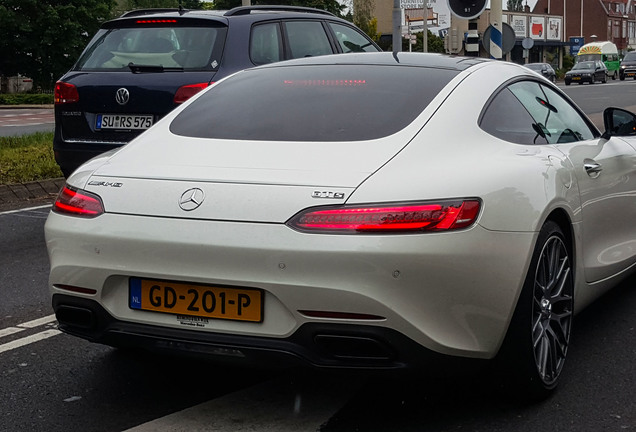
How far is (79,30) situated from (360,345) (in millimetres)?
48267

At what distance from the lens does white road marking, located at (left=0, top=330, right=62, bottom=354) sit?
15.6ft

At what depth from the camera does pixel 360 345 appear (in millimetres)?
3418

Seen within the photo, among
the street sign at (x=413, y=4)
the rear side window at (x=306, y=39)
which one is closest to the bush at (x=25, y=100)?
the rear side window at (x=306, y=39)

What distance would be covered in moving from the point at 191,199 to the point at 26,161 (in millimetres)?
8442

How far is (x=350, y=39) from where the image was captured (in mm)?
10289

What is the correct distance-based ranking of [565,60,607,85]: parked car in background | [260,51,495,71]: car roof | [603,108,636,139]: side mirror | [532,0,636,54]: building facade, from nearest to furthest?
[260,51,495,71]: car roof
[603,108,636,139]: side mirror
[565,60,607,85]: parked car in background
[532,0,636,54]: building facade

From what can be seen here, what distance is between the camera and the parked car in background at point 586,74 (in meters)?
65.5

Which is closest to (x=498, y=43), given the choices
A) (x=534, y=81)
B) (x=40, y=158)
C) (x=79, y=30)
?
(x=40, y=158)

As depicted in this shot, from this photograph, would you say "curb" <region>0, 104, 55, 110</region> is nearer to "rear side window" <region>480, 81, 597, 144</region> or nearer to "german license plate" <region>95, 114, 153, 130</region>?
"german license plate" <region>95, 114, 153, 130</region>

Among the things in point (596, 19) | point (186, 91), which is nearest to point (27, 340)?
point (186, 91)

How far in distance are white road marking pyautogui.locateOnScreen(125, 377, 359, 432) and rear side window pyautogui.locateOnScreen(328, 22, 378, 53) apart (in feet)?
20.9

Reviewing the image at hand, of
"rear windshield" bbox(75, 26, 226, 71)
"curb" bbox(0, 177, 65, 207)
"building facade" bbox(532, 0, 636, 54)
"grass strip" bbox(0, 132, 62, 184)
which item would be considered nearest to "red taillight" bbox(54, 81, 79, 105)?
"rear windshield" bbox(75, 26, 226, 71)

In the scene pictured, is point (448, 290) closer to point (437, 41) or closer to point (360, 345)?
point (360, 345)

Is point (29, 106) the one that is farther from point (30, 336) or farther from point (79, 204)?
point (79, 204)
